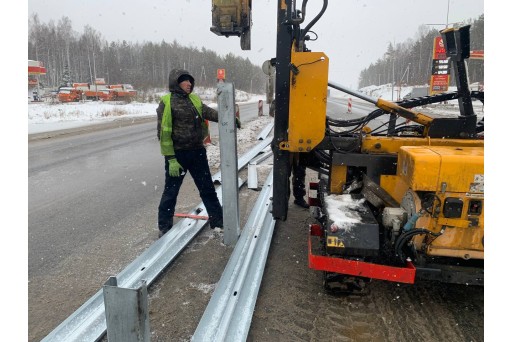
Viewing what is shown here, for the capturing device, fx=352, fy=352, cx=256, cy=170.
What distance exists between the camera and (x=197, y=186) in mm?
4137

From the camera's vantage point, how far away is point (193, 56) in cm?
8006

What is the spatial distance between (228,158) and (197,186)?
625mm

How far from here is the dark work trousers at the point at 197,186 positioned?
4.08 m

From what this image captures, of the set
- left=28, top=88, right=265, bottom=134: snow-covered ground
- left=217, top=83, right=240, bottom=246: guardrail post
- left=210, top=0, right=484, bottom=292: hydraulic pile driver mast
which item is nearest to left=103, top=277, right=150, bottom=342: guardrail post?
left=210, top=0, right=484, bottom=292: hydraulic pile driver mast

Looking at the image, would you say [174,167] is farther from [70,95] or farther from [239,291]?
[70,95]

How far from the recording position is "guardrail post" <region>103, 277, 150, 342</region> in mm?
1381

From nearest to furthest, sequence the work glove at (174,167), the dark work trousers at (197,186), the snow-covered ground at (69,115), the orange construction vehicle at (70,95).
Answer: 1. the work glove at (174,167)
2. the dark work trousers at (197,186)
3. the snow-covered ground at (69,115)
4. the orange construction vehicle at (70,95)

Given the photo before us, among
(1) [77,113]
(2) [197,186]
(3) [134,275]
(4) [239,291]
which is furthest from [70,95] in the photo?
(4) [239,291]

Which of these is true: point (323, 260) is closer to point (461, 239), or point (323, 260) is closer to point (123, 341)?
point (461, 239)

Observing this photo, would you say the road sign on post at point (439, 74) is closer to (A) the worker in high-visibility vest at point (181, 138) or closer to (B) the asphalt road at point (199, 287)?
(B) the asphalt road at point (199, 287)

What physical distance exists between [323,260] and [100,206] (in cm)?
388

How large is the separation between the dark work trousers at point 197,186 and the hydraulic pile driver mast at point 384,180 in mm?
922

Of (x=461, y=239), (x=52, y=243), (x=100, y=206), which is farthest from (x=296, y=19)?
(x=100, y=206)

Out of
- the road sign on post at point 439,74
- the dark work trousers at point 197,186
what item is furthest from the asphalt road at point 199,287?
the road sign on post at point 439,74
